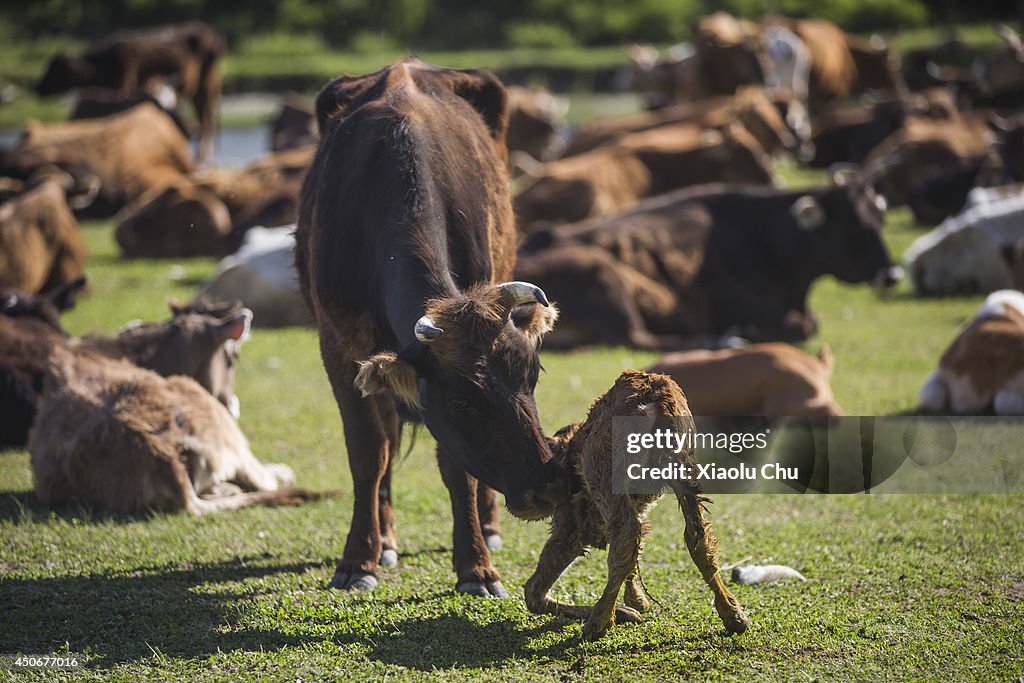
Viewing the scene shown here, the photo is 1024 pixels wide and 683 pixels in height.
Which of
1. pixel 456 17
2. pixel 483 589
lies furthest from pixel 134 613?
pixel 456 17

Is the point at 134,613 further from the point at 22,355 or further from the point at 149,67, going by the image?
the point at 149,67

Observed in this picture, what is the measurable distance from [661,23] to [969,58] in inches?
490

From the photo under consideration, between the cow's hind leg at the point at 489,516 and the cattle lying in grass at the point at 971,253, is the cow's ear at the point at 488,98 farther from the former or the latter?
the cattle lying in grass at the point at 971,253

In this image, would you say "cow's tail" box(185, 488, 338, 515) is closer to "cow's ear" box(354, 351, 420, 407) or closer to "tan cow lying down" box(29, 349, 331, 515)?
"tan cow lying down" box(29, 349, 331, 515)

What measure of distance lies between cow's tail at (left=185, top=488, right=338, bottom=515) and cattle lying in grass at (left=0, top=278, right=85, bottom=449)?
2.23 meters

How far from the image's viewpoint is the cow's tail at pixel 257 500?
24.8 feet

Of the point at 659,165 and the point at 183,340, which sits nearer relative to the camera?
the point at 183,340

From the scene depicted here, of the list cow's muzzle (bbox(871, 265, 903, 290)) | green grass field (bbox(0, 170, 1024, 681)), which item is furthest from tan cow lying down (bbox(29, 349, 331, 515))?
cow's muzzle (bbox(871, 265, 903, 290))

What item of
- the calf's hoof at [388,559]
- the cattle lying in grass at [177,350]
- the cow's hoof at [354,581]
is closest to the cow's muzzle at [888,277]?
the cattle lying in grass at [177,350]

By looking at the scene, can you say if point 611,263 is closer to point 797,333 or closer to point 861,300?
point 797,333

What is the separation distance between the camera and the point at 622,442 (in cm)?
499

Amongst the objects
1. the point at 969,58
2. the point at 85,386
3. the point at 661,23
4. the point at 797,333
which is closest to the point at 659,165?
the point at 797,333

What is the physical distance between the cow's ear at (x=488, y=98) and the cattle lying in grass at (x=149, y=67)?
65.1 feet

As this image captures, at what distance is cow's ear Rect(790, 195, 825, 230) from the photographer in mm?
12914
